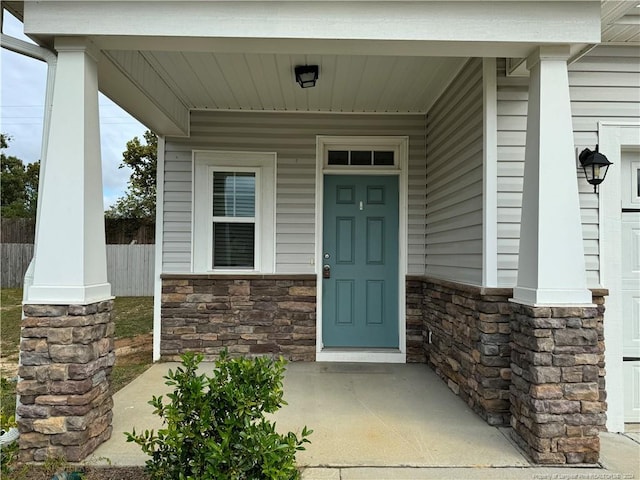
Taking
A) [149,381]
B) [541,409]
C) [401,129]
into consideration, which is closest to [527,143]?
[541,409]

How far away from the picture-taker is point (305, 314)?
4262 mm

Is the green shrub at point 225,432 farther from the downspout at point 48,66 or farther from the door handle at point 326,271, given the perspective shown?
the door handle at point 326,271

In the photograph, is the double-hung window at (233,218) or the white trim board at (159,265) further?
the double-hung window at (233,218)

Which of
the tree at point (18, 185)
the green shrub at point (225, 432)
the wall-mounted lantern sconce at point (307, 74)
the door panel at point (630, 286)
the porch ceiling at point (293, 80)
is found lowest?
the green shrub at point (225, 432)

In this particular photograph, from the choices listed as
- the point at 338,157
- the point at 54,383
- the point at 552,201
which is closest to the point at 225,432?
the point at 54,383

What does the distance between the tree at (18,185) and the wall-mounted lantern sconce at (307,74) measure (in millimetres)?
13962

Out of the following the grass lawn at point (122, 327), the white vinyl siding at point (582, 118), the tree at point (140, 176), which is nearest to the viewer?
the white vinyl siding at point (582, 118)

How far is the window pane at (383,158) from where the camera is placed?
14.6 feet

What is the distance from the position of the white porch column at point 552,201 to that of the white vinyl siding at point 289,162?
1.87 m

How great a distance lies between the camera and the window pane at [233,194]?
4.37 m

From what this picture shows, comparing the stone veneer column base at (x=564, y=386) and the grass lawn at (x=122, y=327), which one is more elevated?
the stone veneer column base at (x=564, y=386)

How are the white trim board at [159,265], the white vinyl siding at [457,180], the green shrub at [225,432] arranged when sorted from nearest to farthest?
the green shrub at [225,432], the white vinyl siding at [457,180], the white trim board at [159,265]

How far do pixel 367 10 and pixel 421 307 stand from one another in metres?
2.93

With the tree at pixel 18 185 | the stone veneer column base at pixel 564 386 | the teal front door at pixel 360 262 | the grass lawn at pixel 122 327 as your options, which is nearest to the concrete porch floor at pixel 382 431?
the stone veneer column base at pixel 564 386
